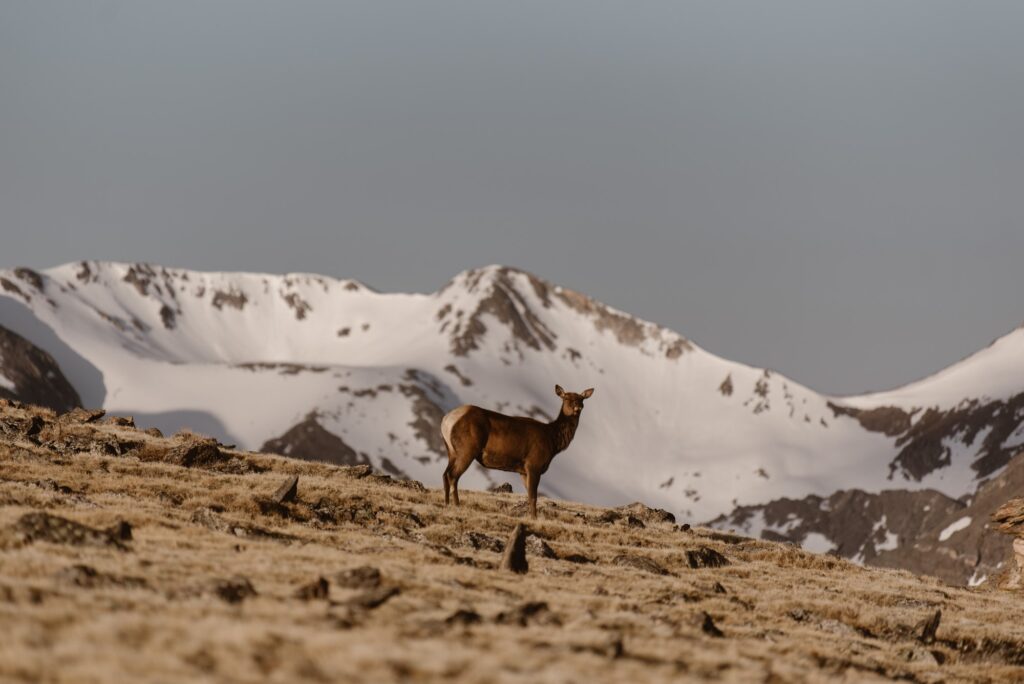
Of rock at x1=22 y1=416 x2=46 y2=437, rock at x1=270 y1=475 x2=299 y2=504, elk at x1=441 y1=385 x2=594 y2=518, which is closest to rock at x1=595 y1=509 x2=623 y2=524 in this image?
elk at x1=441 y1=385 x2=594 y2=518

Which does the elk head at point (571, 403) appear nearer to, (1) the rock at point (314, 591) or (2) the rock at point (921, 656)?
(2) the rock at point (921, 656)

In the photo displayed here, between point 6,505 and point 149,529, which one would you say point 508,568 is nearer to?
point 149,529

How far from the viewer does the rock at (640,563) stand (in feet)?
90.5

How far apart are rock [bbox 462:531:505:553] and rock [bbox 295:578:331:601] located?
10999mm

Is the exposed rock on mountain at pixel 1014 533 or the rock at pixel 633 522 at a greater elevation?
the exposed rock on mountain at pixel 1014 533

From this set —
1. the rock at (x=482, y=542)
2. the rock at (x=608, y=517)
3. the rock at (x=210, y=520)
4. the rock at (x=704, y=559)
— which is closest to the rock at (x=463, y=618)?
the rock at (x=210, y=520)

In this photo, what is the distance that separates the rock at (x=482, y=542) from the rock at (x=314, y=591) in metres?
11.0

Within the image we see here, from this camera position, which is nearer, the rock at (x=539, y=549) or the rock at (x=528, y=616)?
the rock at (x=528, y=616)

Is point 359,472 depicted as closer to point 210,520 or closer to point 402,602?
point 210,520

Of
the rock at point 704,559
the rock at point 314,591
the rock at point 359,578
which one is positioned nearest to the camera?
the rock at point 314,591

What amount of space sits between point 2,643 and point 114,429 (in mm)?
34973

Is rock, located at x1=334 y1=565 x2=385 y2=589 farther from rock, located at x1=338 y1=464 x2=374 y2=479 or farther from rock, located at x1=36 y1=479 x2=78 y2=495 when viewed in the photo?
rock, located at x1=338 y1=464 x2=374 y2=479

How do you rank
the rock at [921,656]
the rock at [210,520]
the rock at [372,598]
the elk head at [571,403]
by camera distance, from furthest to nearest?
the elk head at [571,403] < the rock at [210,520] < the rock at [921,656] < the rock at [372,598]

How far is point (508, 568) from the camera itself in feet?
75.8
